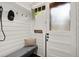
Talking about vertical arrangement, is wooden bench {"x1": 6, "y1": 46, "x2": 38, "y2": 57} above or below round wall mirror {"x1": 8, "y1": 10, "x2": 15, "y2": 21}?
below

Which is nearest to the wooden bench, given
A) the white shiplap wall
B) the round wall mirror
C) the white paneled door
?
the white shiplap wall

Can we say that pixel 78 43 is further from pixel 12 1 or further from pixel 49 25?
pixel 12 1

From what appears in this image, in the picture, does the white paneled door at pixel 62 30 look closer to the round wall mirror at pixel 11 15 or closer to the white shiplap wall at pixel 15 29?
the white shiplap wall at pixel 15 29

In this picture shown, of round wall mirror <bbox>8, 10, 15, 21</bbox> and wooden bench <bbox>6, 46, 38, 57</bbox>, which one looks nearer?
wooden bench <bbox>6, 46, 38, 57</bbox>

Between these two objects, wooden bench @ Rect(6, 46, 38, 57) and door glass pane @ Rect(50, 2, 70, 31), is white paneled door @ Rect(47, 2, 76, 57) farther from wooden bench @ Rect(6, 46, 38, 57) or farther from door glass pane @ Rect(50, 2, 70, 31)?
wooden bench @ Rect(6, 46, 38, 57)

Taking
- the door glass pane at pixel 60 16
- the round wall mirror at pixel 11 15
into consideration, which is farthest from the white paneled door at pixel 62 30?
the round wall mirror at pixel 11 15

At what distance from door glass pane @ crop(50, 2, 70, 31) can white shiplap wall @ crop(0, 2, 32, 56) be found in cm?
57

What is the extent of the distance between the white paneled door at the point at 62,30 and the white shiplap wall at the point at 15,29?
1.92 ft

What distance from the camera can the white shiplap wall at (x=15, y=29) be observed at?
6.24 ft

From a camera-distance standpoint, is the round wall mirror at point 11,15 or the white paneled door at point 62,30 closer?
the white paneled door at point 62,30

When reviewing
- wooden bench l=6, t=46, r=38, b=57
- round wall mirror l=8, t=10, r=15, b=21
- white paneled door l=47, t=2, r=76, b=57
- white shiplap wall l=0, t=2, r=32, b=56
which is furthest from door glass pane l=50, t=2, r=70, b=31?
round wall mirror l=8, t=10, r=15, b=21

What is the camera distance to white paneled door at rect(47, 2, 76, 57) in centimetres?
Answer: 184

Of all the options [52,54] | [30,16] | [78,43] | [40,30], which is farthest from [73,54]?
[30,16]

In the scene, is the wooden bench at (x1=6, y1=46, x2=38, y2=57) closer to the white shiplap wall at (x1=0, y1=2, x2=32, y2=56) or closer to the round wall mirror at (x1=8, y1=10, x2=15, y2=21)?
the white shiplap wall at (x1=0, y1=2, x2=32, y2=56)
